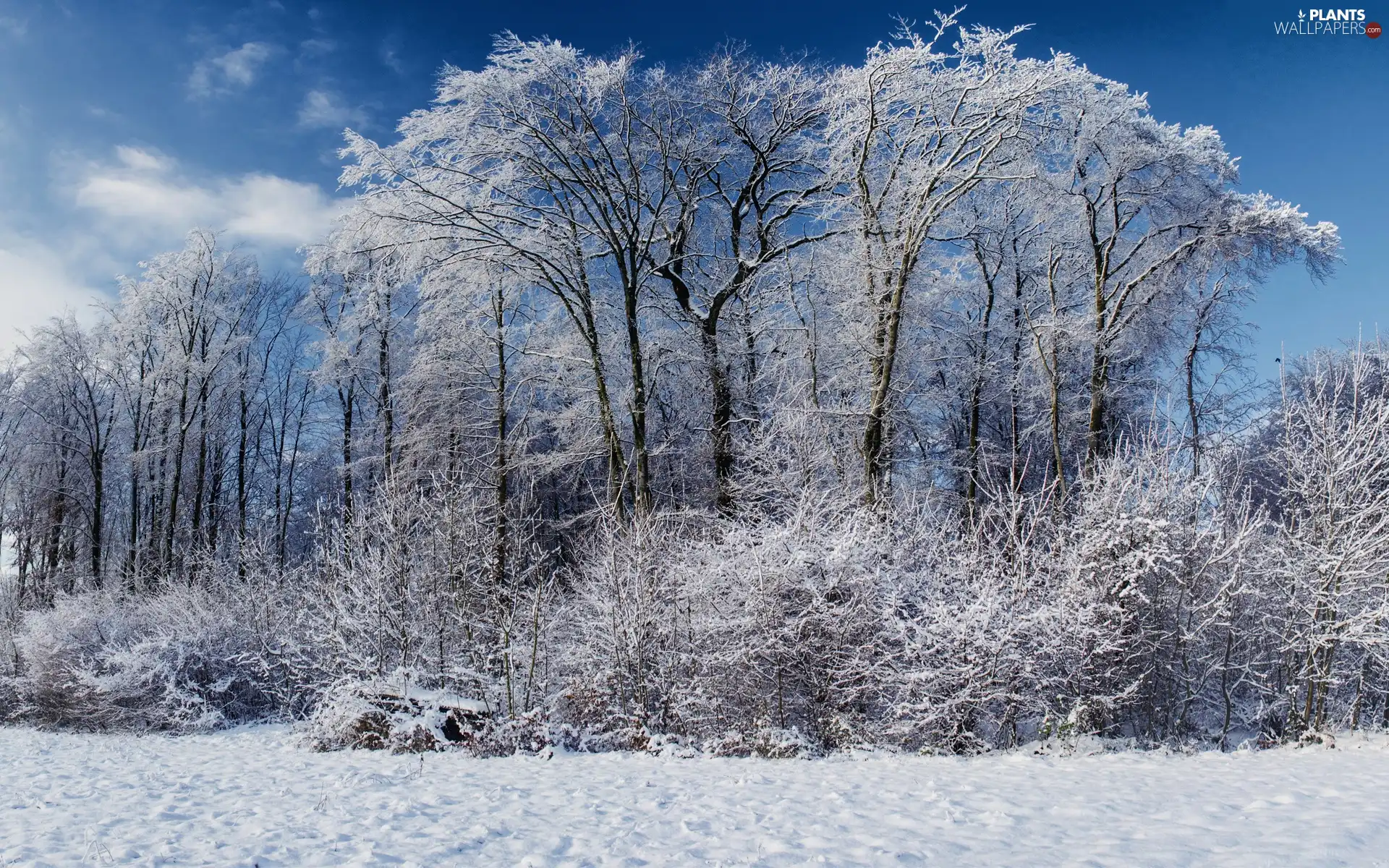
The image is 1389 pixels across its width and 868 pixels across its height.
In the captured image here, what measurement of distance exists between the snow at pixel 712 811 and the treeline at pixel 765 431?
1616 mm

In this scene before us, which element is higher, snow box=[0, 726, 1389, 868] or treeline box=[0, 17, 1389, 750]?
treeline box=[0, 17, 1389, 750]

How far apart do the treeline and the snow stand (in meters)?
1.62

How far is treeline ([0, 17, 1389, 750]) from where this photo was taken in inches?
404

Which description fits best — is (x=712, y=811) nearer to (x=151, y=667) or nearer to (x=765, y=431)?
(x=765, y=431)

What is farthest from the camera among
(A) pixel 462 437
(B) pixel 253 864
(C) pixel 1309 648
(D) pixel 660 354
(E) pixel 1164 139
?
(A) pixel 462 437

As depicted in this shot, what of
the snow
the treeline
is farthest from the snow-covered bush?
the snow

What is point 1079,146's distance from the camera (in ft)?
52.3

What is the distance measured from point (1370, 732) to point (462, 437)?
19.3 metres

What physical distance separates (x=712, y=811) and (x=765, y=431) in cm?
994

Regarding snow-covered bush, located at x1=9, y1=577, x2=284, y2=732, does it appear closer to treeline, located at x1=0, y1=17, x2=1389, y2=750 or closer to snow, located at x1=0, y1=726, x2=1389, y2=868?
treeline, located at x1=0, y1=17, x2=1389, y2=750

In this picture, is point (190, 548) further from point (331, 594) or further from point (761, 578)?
point (761, 578)

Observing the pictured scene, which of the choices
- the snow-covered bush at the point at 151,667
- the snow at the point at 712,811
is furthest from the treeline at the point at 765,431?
the snow at the point at 712,811

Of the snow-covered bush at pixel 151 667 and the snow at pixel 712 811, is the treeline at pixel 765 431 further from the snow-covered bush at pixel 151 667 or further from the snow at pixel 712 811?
the snow at pixel 712 811

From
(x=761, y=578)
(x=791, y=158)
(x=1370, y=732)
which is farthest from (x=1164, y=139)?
(x=761, y=578)
